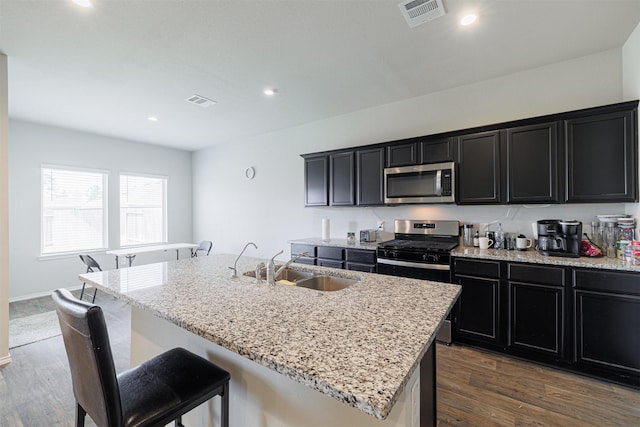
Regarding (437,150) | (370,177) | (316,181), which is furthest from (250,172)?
(437,150)

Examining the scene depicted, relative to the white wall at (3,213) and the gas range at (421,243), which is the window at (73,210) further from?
the gas range at (421,243)

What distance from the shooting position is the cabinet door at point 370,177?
365 centimetres

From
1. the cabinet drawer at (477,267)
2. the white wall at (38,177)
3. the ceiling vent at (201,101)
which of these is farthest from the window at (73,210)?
the cabinet drawer at (477,267)

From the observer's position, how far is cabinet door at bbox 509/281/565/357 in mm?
2373

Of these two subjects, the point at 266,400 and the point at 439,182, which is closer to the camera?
the point at 266,400

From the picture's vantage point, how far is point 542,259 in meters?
2.42

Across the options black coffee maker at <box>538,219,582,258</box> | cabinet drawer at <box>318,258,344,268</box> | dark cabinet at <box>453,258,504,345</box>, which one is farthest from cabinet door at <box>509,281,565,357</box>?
cabinet drawer at <box>318,258,344,268</box>

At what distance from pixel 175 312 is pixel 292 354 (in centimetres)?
68

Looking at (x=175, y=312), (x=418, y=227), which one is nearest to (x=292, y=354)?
(x=175, y=312)

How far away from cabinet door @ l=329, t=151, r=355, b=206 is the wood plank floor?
84.0 inches

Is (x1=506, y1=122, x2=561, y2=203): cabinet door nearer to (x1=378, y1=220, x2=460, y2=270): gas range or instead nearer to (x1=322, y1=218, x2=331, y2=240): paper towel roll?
(x1=378, y1=220, x2=460, y2=270): gas range

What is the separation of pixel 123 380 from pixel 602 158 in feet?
12.2

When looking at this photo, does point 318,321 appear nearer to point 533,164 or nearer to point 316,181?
point 533,164

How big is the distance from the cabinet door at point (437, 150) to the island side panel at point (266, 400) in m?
2.64
